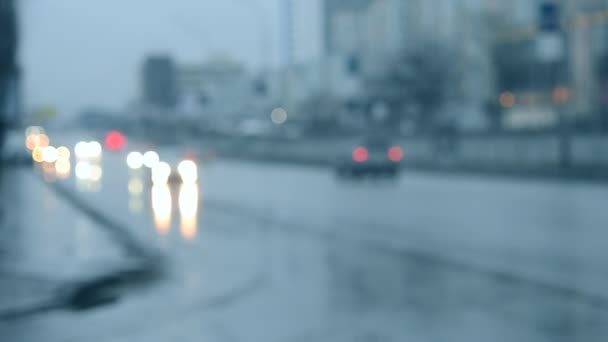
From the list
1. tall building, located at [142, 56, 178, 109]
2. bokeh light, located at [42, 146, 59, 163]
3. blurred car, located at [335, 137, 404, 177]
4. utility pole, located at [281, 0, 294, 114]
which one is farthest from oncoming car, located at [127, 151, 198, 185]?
tall building, located at [142, 56, 178, 109]

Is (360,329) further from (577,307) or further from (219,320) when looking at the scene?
(577,307)

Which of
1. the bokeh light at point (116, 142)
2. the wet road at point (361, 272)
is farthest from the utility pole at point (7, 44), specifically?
the bokeh light at point (116, 142)

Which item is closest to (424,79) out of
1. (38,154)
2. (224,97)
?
(224,97)

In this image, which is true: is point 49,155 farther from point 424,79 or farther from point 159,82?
point 159,82

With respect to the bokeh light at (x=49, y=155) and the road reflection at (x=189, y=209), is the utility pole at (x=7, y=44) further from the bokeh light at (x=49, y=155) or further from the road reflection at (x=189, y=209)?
the bokeh light at (x=49, y=155)

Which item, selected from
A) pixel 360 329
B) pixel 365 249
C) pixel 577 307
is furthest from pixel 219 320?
pixel 365 249

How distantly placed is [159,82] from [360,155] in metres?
71.8

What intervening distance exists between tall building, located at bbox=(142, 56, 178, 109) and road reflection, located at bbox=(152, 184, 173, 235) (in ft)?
219

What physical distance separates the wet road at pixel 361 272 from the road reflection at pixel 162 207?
8cm

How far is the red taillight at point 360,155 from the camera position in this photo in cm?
3409

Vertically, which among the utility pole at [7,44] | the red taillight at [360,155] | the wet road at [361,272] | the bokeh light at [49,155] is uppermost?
the utility pole at [7,44]

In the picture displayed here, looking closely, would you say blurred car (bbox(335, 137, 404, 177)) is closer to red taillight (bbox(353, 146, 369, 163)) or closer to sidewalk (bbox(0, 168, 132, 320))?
red taillight (bbox(353, 146, 369, 163))

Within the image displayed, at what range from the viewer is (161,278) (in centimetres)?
1173

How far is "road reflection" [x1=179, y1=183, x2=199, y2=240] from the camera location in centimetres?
1811
